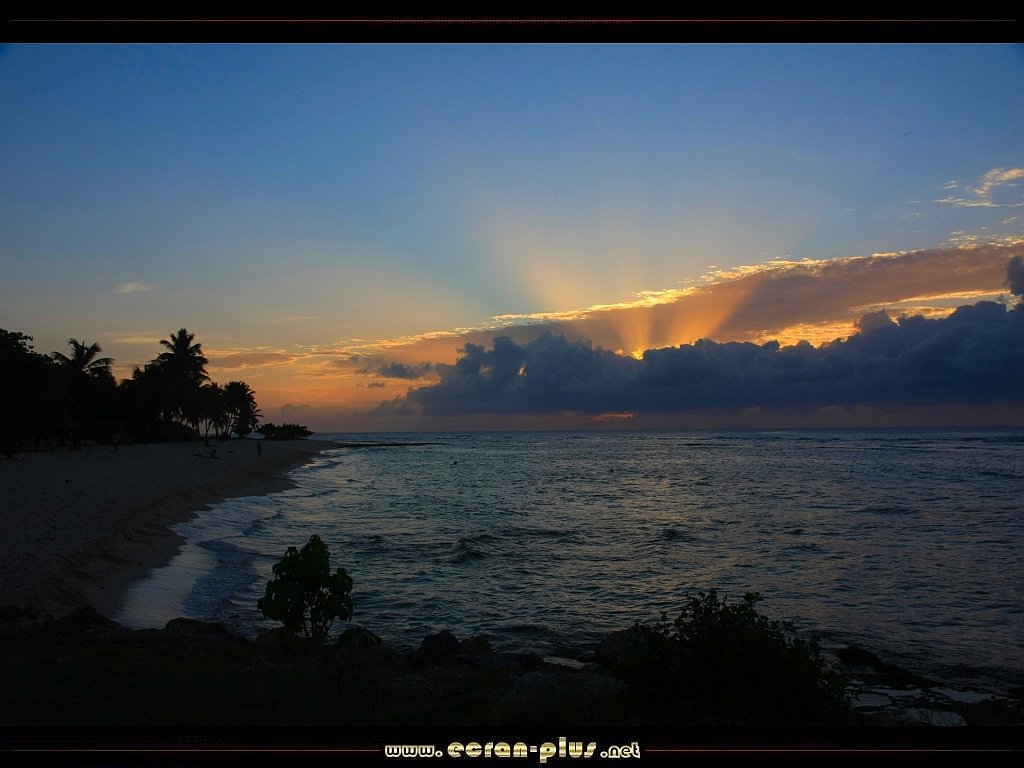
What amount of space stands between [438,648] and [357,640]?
1.23m

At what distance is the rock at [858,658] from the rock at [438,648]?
6066 millimetres

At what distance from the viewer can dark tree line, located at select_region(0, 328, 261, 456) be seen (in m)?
36.2

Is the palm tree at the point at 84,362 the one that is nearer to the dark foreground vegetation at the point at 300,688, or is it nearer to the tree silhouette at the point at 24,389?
the tree silhouette at the point at 24,389

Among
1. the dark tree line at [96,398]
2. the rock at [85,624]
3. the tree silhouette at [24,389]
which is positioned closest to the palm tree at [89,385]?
the dark tree line at [96,398]

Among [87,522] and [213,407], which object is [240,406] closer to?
[213,407]

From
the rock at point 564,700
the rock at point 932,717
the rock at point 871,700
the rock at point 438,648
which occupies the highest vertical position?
the rock at point 564,700

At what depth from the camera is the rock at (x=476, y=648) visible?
388 inches

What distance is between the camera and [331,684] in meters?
6.46

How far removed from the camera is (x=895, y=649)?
10.9 m

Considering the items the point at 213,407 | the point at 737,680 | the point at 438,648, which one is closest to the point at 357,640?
the point at 438,648

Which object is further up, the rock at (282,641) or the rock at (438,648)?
the rock at (282,641)
